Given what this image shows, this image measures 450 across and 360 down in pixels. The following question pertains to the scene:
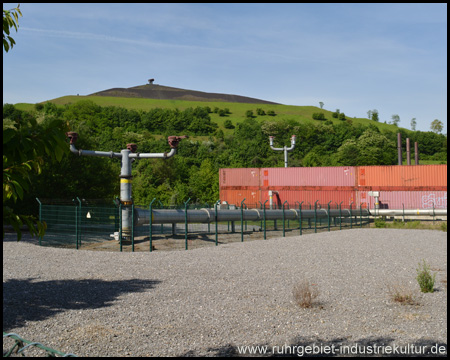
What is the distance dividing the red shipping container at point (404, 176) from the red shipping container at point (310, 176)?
110 centimetres

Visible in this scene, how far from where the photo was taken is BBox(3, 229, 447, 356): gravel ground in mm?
7121

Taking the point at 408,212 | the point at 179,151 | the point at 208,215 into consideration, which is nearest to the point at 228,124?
the point at 179,151

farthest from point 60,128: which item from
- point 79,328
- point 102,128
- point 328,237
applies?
point 102,128

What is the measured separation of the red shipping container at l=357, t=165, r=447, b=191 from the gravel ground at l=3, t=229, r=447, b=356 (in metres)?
22.4

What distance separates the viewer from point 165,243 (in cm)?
1919

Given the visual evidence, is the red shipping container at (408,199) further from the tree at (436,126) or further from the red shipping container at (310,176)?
the tree at (436,126)

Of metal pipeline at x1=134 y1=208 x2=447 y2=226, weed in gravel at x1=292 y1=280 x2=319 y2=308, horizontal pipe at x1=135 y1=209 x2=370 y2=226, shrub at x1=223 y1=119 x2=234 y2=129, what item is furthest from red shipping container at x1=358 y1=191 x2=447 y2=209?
shrub at x1=223 y1=119 x2=234 y2=129

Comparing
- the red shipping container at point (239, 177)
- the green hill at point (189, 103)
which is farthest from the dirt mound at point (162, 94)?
the red shipping container at point (239, 177)

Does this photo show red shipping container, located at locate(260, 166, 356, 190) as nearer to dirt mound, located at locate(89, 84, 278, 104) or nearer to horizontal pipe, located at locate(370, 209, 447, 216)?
horizontal pipe, located at locate(370, 209, 447, 216)

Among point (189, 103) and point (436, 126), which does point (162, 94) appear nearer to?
point (189, 103)

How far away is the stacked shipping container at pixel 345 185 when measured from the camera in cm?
3725

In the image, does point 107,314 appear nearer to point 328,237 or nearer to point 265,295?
point 265,295

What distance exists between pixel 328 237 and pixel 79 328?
55.2 feet

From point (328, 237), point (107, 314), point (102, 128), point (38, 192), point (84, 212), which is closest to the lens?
point (107, 314)
